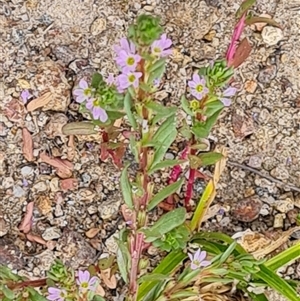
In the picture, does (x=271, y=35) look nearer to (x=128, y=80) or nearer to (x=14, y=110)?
(x=14, y=110)

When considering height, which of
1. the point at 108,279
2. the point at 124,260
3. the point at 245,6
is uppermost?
the point at 245,6

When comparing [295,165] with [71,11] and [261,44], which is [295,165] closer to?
[261,44]

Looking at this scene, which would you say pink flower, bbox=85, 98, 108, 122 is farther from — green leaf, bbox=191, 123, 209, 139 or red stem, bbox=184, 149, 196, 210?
red stem, bbox=184, 149, 196, 210

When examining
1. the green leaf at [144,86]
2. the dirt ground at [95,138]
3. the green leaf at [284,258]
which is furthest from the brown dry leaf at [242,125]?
the green leaf at [144,86]

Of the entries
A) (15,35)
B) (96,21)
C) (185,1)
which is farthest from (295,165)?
(15,35)

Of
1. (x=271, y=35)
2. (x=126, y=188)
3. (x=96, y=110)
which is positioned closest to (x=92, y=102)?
(x=96, y=110)

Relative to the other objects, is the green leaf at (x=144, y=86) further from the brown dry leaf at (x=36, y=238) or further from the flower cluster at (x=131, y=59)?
the brown dry leaf at (x=36, y=238)
